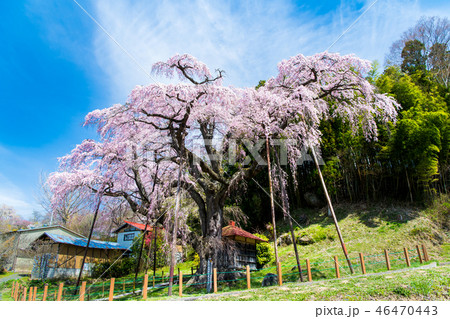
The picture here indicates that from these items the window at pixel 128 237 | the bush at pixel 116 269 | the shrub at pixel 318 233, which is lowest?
the bush at pixel 116 269

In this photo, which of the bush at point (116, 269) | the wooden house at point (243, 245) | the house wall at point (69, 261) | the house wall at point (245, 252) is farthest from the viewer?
the house wall at point (69, 261)

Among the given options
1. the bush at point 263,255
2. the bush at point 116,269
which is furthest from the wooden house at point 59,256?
the bush at point 263,255

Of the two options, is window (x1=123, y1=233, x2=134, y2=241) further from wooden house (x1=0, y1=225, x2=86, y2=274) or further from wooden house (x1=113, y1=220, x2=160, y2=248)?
wooden house (x1=0, y1=225, x2=86, y2=274)

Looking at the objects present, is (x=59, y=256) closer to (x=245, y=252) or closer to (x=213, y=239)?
(x=245, y=252)

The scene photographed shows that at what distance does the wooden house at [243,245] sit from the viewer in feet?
41.5

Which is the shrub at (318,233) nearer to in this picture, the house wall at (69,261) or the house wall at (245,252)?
the house wall at (245,252)

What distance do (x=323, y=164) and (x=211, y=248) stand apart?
9956mm

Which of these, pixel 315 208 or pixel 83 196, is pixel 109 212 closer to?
pixel 83 196

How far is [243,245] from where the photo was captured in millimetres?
13320

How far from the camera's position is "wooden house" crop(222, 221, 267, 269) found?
41.5ft

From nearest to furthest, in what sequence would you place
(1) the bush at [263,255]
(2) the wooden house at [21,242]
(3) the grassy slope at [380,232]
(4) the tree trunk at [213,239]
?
(4) the tree trunk at [213,239]
(3) the grassy slope at [380,232]
(1) the bush at [263,255]
(2) the wooden house at [21,242]

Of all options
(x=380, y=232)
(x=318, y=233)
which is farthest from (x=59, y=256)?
(x=380, y=232)

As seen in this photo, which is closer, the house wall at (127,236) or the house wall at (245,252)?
the house wall at (245,252)
